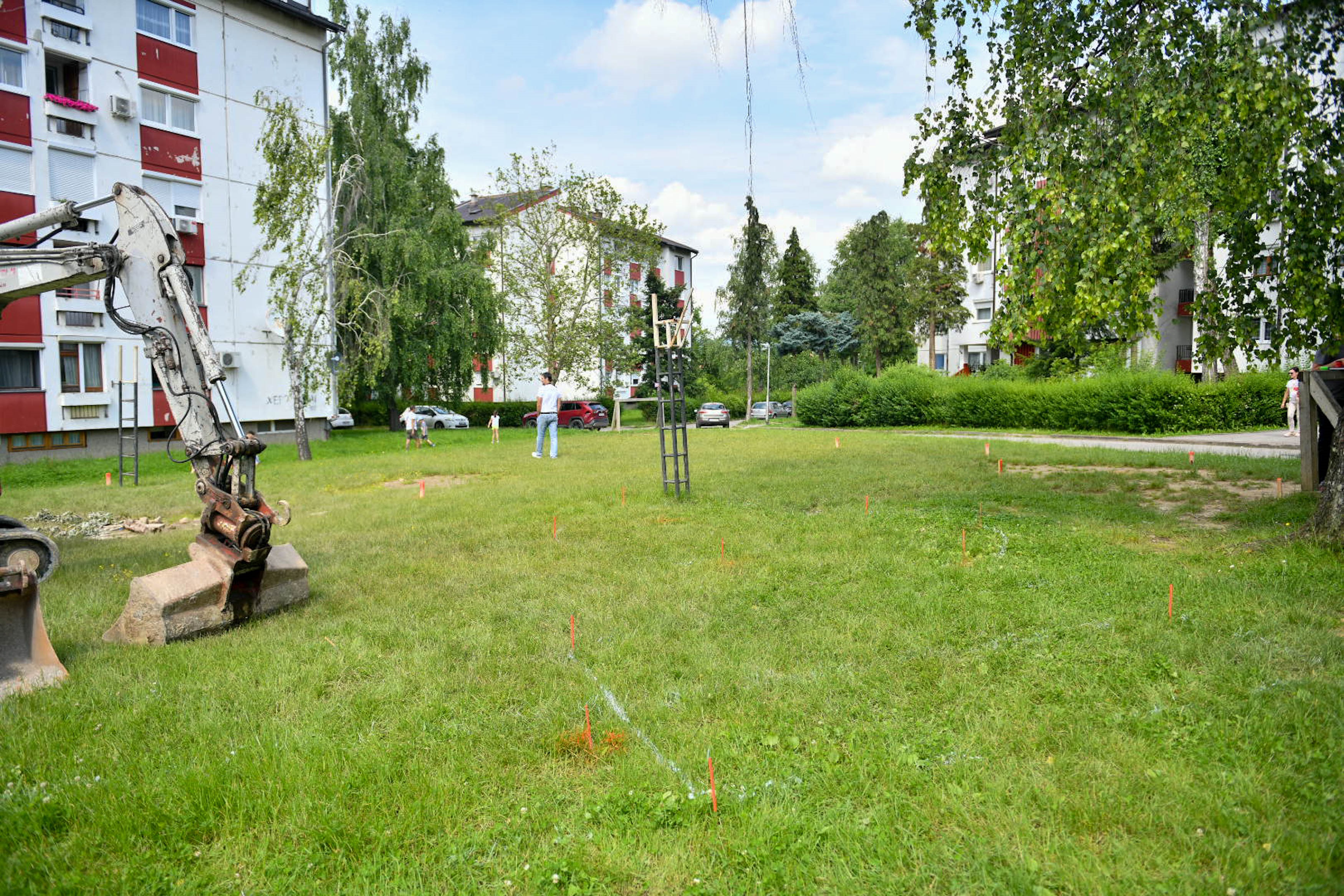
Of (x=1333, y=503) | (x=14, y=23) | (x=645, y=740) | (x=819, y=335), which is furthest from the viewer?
(x=819, y=335)

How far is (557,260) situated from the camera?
4228 centimetres

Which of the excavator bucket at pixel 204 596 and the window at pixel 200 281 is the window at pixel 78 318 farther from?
the excavator bucket at pixel 204 596

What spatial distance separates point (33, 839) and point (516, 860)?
210cm

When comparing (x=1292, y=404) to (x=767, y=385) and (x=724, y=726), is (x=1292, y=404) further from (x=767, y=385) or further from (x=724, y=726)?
(x=767, y=385)

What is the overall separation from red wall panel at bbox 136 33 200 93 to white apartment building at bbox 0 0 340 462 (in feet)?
0.15

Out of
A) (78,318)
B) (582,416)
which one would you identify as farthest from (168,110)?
(582,416)

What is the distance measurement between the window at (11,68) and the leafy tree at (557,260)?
62.6 feet

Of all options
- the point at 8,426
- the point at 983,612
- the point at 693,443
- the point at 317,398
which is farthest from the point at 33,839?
the point at 317,398

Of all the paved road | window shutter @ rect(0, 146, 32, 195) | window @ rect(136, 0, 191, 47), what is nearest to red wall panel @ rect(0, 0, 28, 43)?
window shutter @ rect(0, 146, 32, 195)

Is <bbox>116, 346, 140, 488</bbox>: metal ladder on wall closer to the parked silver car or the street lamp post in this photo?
the parked silver car

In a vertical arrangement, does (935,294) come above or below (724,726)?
above

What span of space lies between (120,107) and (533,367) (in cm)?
2091

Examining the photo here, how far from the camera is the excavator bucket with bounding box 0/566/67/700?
536cm

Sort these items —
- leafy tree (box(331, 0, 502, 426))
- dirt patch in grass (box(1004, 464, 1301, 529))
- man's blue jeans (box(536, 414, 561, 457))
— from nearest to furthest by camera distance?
dirt patch in grass (box(1004, 464, 1301, 529)), man's blue jeans (box(536, 414, 561, 457)), leafy tree (box(331, 0, 502, 426))
